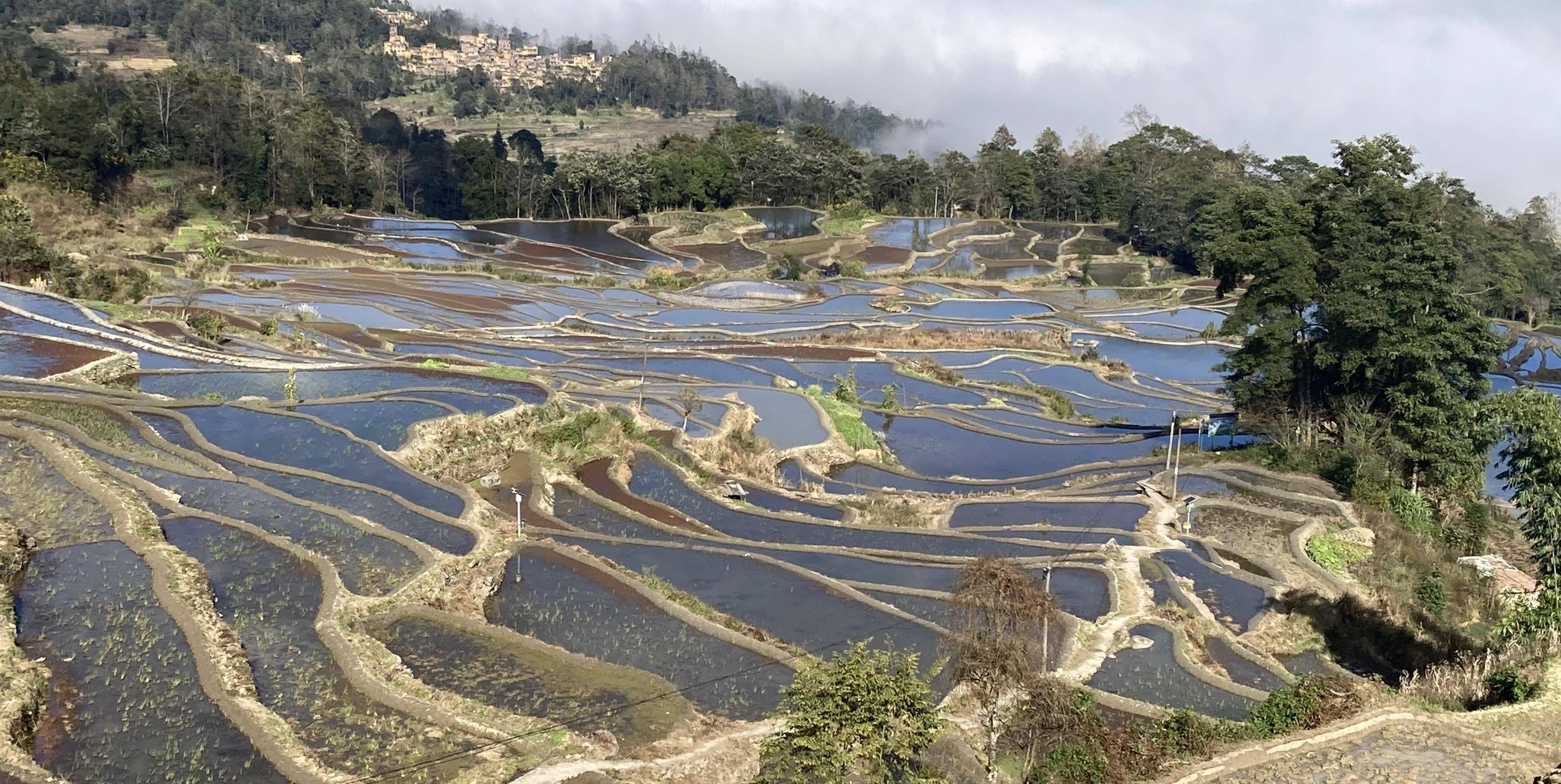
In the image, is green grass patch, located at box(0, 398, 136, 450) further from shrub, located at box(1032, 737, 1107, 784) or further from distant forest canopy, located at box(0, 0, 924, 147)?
distant forest canopy, located at box(0, 0, 924, 147)

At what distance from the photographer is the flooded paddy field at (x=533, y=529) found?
1248cm

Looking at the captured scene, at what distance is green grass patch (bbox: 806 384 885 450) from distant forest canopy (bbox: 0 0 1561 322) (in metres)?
21.9

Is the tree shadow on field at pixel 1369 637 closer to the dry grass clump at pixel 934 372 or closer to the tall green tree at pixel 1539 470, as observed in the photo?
the tall green tree at pixel 1539 470

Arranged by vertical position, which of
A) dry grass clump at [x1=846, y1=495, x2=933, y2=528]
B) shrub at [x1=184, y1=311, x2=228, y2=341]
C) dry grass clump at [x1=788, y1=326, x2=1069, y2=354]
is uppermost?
shrub at [x1=184, y1=311, x2=228, y2=341]

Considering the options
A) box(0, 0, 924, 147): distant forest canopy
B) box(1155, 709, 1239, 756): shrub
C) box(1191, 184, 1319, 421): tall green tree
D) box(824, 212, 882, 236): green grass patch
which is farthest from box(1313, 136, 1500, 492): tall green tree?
box(0, 0, 924, 147): distant forest canopy

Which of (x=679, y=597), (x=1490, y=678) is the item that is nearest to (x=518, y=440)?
(x=679, y=597)

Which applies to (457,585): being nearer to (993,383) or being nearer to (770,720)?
(770,720)

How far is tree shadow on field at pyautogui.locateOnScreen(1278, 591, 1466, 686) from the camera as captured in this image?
16.2 meters

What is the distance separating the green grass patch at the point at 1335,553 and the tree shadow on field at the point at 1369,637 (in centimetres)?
173

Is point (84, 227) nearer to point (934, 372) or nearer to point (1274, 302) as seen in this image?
point (934, 372)

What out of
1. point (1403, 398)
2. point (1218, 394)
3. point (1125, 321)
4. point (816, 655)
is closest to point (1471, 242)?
point (1125, 321)

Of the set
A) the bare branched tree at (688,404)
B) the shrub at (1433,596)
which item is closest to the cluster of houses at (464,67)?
the bare branched tree at (688,404)

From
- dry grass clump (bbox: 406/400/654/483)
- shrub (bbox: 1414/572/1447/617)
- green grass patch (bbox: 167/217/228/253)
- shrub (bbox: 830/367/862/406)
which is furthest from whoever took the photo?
green grass patch (bbox: 167/217/228/253)

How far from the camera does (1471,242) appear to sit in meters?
62.4
